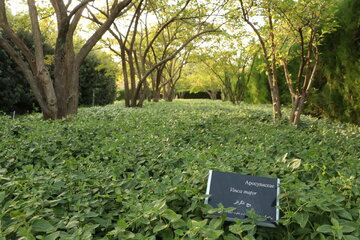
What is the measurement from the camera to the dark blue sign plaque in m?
1.65

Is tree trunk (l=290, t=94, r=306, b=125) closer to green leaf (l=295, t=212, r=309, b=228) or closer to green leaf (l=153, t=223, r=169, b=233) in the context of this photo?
green leaf (l=295, t=212, r=309, b=228)

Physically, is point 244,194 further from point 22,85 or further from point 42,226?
point 22,85

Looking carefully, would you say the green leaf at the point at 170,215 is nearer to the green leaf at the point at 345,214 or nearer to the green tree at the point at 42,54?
the green leaf at the point at 345,214

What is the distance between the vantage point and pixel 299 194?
64.6 inches

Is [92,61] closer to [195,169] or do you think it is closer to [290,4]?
[290,4]

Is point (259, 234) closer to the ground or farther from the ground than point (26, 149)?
closer to the ground

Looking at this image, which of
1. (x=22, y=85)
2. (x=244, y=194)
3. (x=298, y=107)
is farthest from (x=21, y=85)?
(x=244, y=194)

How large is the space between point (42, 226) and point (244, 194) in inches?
42.3

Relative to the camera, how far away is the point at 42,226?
142 cm

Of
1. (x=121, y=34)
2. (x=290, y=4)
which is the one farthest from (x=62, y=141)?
(x=121, y=34)

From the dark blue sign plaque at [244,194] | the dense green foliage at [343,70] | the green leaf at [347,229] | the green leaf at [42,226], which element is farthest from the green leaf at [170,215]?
the dense green foliage at [343,70]

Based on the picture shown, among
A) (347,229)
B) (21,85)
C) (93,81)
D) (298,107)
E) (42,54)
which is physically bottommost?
(347,229)

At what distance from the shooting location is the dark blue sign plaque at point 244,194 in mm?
1649

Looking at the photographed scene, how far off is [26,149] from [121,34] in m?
11.6
